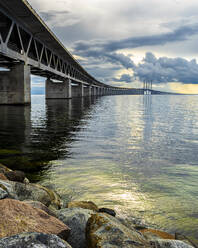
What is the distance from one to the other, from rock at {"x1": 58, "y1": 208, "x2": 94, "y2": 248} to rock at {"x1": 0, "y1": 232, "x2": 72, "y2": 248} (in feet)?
3.55

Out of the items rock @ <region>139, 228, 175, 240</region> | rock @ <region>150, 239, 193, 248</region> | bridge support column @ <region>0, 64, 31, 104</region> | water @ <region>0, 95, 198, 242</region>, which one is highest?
bridge support column @ <region>0, 64, 31, 104</region>

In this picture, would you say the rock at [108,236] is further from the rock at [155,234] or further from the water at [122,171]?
the water at [122,171]

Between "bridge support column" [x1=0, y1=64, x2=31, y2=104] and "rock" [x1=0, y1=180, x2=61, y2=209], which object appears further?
"bridge support column" [x1=0, y1=64, x2=31, y2=104]

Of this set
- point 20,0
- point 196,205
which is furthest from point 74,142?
point 20,0

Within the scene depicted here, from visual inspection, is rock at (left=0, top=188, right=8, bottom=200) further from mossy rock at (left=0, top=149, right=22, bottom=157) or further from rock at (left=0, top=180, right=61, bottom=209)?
mossy rock at (left=0, top=149, right=22, bottom=157)

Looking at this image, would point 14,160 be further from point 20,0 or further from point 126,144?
point 20,0

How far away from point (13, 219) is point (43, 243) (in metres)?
0.92

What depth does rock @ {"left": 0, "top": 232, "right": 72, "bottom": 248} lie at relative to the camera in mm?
2213

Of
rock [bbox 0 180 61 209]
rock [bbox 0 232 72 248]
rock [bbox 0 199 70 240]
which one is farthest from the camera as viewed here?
rock [bbox 0 180 61 209]

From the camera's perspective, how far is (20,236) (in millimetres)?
2342

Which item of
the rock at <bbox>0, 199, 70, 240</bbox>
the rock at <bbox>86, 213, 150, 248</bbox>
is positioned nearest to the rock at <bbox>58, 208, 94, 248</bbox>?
the rock at <bbox>86, 213, 150, 248</bbox>

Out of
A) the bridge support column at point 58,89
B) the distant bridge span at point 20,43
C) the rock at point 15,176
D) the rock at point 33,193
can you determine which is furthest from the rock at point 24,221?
the bridge support column at point 58,89

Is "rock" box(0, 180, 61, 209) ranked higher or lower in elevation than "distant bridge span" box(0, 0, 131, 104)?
lower

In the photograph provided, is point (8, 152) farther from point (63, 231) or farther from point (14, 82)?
point (14, 82)
